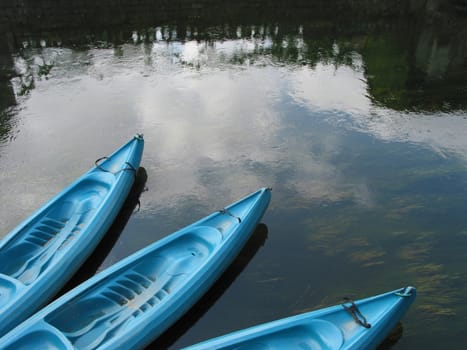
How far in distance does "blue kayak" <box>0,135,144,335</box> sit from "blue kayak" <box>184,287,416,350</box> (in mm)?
1911

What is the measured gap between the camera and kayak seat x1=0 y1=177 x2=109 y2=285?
16.3 ft

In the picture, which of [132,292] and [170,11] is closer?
[132,292]

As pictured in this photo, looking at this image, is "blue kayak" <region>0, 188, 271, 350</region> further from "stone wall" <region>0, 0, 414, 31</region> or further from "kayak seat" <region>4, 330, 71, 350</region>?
"stone wall" <region>0, 0, 414, 31</region>

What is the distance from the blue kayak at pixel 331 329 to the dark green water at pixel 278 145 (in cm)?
88

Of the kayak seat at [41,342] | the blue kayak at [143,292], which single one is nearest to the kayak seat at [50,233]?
the blue kayak at [143,292]

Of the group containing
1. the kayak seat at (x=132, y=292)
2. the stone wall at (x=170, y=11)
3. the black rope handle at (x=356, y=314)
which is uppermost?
the stone wall at (x=170, y=11)

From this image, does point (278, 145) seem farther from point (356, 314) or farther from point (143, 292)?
point (356, 314)

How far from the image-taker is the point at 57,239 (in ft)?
17.6

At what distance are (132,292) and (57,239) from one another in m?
1.39

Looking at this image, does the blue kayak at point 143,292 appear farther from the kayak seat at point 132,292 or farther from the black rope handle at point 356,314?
the black rope handle at point 356,314

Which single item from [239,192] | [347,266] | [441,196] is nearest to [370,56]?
[441,196]

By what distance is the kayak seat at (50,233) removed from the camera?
497cm

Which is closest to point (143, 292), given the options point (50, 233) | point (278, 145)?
point (50, 233)

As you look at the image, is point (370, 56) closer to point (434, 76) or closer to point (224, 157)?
point (434, 76)
